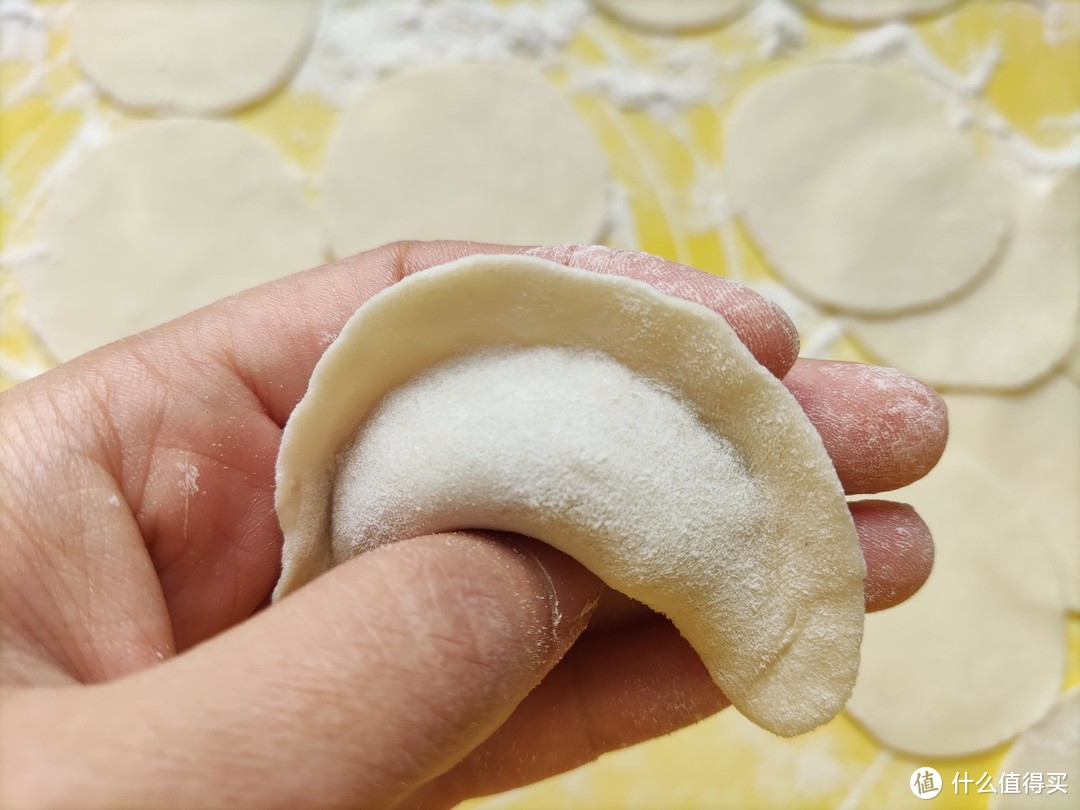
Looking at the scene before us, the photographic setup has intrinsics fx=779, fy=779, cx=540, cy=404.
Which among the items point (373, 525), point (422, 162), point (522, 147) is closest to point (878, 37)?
point (522, 147)

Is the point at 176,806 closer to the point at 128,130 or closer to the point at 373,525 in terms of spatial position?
the point at 373,525

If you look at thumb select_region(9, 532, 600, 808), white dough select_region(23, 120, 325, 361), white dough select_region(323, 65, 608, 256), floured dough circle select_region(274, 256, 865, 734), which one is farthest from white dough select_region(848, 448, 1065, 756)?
white dough select_region(23, 120, 325, 361)

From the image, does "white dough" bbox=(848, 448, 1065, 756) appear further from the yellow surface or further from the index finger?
the index finger

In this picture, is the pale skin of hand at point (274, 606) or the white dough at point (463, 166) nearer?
the pale skin of hand at point (274, 606)

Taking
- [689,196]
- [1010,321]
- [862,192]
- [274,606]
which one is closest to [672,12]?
[689,196]

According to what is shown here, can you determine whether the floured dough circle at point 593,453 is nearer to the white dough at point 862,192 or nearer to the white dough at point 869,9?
the white dough at point 862,192

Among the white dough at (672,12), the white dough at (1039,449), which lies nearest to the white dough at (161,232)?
the white dough at (672,12)
